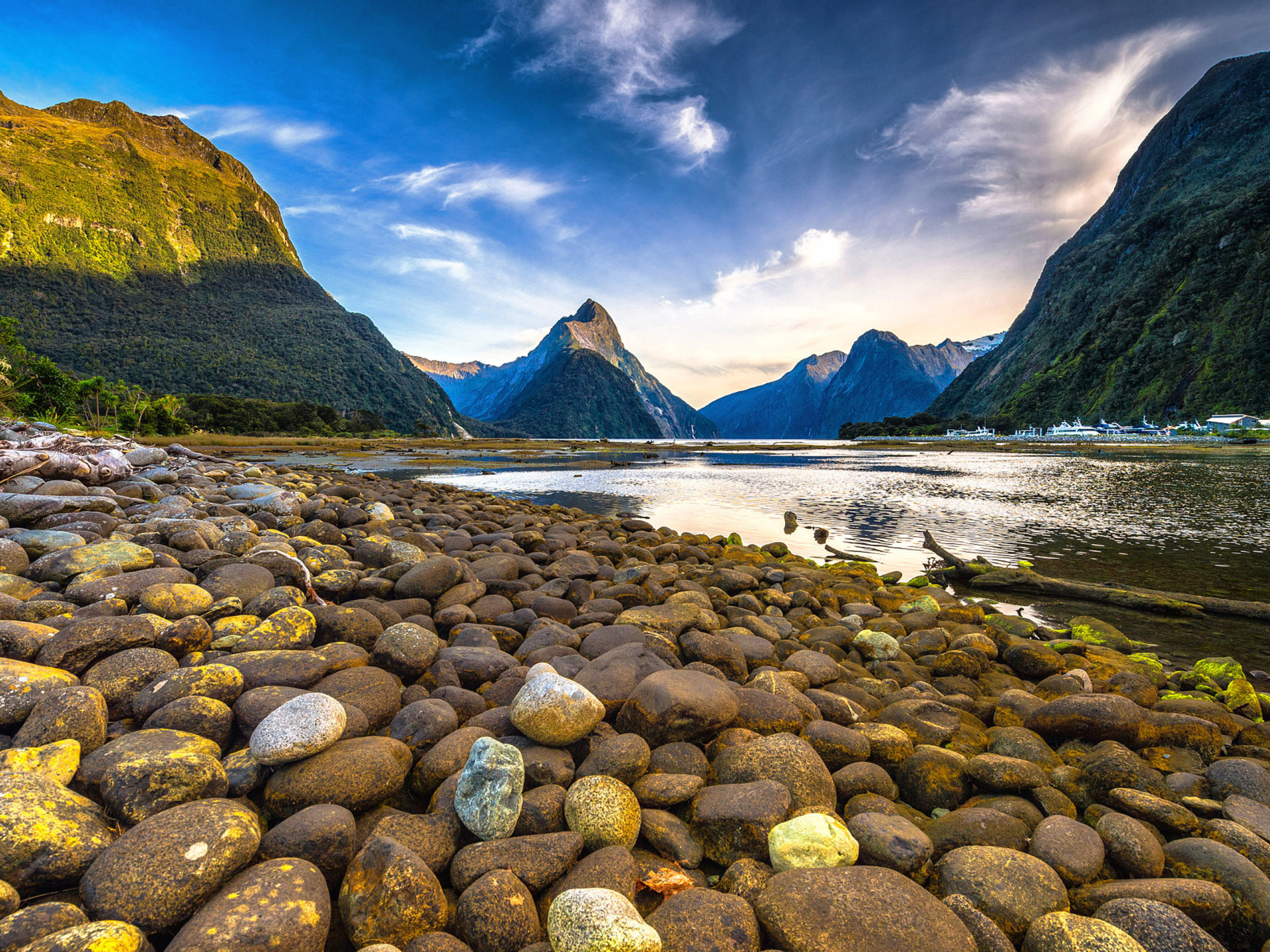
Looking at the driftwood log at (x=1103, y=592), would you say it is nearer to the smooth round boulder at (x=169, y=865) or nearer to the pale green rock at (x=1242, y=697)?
the pale green rock at (x=1242, y=697)

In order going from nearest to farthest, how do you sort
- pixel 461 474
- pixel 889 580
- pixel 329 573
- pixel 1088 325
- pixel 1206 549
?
pixel 329 573, pixel 889 580, pixel 1206 549, pixel 461 474, pixel 1088 325

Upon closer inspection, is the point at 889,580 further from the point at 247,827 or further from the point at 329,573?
the point at 247,827

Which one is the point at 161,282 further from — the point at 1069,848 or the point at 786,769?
the point at 1069,848

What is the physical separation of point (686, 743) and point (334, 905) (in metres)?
1.93

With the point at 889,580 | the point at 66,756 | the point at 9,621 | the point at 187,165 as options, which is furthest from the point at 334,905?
the point at 187,165

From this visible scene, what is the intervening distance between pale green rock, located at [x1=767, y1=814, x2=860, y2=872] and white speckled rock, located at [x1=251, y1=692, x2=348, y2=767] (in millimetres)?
2386

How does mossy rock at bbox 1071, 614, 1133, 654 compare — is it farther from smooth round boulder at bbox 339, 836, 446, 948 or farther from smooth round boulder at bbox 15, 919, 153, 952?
smooth round boulder at bbox 15, 919, 153, 952

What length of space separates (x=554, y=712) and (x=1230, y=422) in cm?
10952

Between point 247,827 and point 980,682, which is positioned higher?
point 247,827

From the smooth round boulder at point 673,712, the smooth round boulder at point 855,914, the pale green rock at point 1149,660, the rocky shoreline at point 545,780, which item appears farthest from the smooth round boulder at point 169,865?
the pale green rock at point 1149,660

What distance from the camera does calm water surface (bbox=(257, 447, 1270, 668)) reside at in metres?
9.88

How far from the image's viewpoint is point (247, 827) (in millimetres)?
2129

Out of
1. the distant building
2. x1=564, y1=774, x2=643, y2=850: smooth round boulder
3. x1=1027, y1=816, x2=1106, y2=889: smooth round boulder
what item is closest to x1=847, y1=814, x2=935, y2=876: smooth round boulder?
x1=1027, y1=816, x2=1106, y2=889: smooth round boulder

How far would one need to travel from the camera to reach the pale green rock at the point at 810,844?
2445 mm
